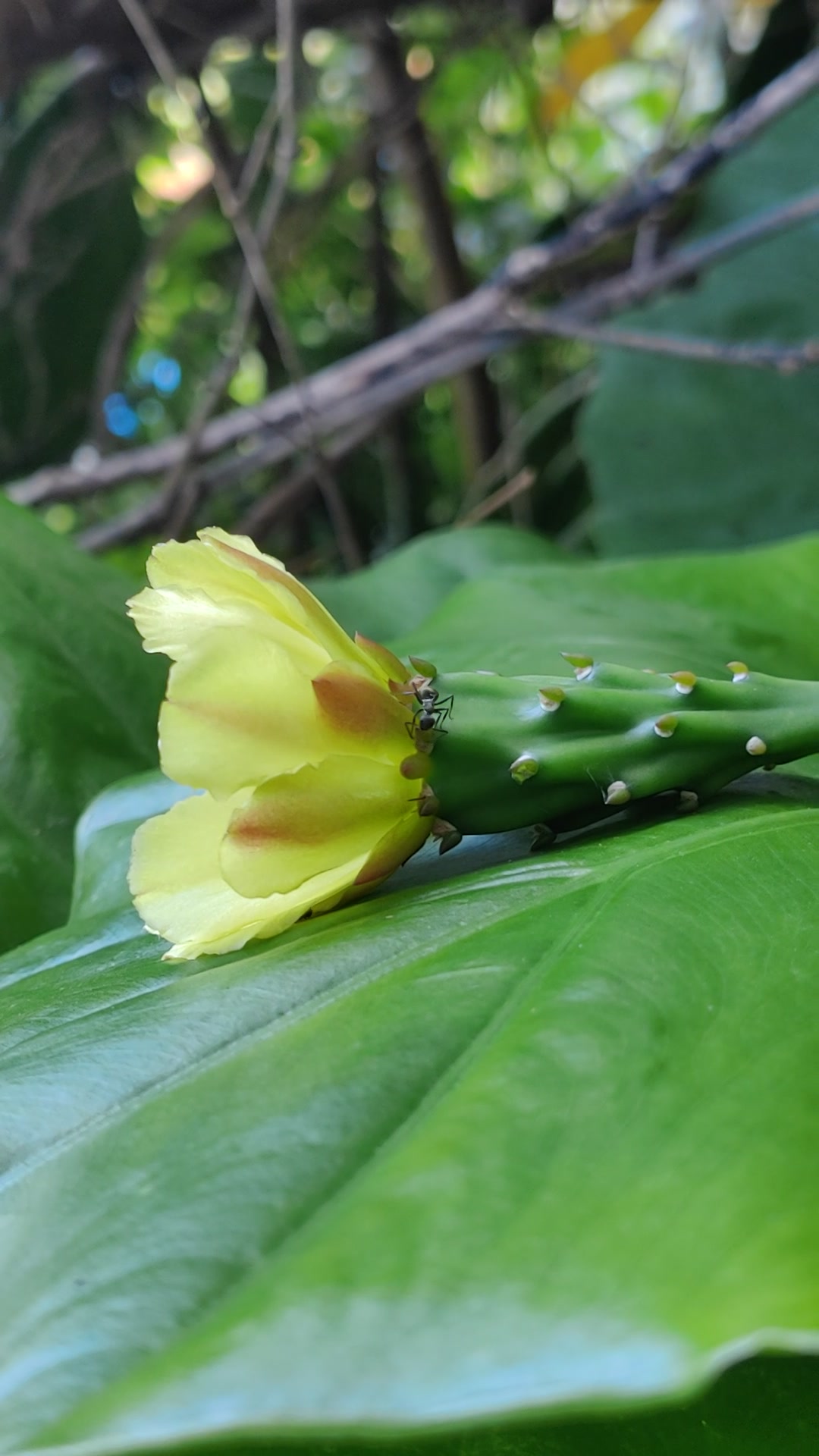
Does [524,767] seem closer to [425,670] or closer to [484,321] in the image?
[425,670]

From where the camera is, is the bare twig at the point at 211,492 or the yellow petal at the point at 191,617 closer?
the yellow petal at the point at 191,617

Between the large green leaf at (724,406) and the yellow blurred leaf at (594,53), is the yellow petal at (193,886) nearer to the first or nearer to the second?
the large green leaf at (724,406)

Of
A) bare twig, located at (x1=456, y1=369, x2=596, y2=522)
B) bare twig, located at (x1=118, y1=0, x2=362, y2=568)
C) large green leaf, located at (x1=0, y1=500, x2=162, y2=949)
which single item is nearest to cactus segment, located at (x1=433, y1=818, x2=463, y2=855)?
large green leaf, located at (x1=0, y1=500, x2=162, y2=949)

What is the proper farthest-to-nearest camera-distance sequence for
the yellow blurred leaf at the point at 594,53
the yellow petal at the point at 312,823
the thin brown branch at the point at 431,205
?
the yellow blurred leaf at the point at 594,53 → the thin brown branch at the point at 431,205 → the yellow petal at the point at 312,823

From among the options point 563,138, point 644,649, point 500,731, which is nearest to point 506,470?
point 563,138

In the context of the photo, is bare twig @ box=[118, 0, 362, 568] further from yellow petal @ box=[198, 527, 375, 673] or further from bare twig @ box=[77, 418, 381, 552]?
yellow petal @ box=[198, 527, 375, 673]

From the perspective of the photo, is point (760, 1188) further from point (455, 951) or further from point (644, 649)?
point (644, 649)

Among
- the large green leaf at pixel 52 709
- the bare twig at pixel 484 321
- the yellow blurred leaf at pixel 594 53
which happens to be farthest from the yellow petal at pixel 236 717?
the yellow blurred leaf at pixel 594 53
